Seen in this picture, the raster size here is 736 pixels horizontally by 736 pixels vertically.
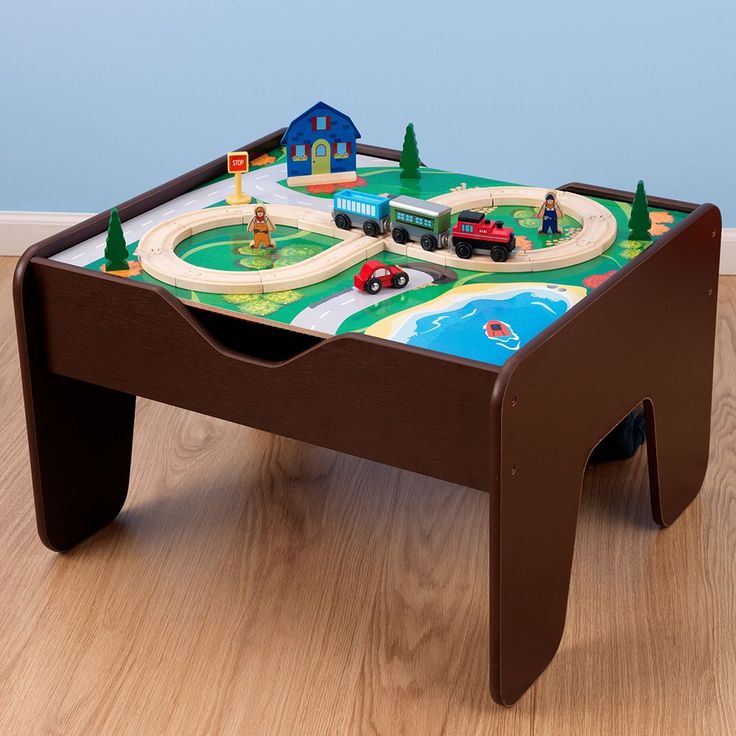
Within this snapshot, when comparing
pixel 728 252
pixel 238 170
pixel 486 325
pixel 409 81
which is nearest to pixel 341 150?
pixel 238 170

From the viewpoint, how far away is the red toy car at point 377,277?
1301mm

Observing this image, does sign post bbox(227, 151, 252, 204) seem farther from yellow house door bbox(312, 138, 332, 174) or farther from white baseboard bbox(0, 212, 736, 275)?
white baseboard bbox(0, 212, 736, 275)

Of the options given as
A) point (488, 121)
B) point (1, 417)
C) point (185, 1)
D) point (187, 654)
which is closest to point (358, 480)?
point (187, 654)

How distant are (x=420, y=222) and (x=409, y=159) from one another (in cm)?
23

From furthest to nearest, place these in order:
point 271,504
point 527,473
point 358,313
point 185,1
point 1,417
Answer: point 185,1, point 1,417, point 271,504, point 358,313, point 527,473

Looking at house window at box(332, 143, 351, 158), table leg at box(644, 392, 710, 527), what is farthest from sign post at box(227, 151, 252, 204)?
table leg at box(644, 392, 710, 527)

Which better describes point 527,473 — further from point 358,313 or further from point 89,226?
point 89,226

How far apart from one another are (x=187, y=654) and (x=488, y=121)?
4.07 feet

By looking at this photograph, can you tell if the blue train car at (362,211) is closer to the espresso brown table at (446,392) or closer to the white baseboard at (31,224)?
the espresso brown table at (446,392)

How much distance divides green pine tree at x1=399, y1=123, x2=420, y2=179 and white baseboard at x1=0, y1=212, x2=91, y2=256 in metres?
1.01

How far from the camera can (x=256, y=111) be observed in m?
2.31

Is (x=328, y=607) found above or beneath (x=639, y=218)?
beneath

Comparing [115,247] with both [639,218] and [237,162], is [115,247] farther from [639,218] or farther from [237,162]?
[639,218]

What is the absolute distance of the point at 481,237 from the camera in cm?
135
